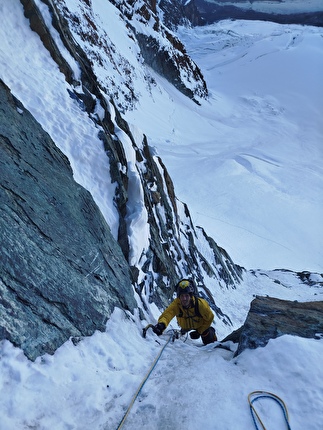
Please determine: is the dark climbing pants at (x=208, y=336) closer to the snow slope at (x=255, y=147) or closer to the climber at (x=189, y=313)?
the climber at (x=189, y=313)

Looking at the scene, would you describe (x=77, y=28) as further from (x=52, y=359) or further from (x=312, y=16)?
(x=312, y=16)

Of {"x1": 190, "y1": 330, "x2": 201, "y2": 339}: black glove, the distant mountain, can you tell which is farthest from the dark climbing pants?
the distant mountain

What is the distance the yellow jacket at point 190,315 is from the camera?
16.3 ft

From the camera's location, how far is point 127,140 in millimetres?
7340

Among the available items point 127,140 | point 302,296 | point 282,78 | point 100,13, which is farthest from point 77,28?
point 282,78

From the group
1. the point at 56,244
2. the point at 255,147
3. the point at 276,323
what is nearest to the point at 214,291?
the point at 276,323

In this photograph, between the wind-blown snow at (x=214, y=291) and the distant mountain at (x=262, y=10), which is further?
the distant mountain at (x=262, y=10)

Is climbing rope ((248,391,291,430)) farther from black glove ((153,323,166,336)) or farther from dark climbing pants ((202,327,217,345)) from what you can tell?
dark climbing pants ((202,327,217,345))

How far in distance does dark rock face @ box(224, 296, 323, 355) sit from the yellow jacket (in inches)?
21.7

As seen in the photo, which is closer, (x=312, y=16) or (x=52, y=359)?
(x=52, y=359)

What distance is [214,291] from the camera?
461 inches

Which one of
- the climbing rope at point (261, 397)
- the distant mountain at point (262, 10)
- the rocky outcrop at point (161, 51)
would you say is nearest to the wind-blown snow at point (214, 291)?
the climbing rope at point (261, 397)

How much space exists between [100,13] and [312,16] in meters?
84.3

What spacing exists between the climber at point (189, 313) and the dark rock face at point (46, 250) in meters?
0.61
